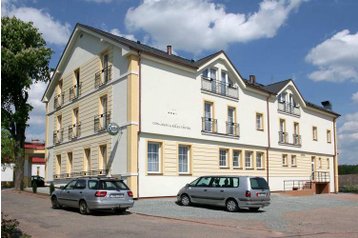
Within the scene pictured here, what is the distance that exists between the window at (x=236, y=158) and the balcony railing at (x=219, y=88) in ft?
12.5

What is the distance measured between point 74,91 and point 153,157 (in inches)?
367

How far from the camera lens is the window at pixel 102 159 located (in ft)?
85.0

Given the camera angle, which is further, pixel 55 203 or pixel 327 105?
pixel 327 105

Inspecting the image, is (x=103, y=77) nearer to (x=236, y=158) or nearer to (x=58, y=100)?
(x=58, y=100)

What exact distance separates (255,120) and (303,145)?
7.89m

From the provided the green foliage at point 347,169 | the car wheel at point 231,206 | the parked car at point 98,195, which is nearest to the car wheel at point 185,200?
the car wheel at point 231,206

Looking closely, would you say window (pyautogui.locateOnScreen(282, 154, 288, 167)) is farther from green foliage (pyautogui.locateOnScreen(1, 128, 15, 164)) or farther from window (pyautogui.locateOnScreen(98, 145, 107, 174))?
green foliage (pyautogui.locateOnScreen(1, 128, 15, 164))

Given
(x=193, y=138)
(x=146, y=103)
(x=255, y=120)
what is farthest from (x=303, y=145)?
(x=146, y=103)

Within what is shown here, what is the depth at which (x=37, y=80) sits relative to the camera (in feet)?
109

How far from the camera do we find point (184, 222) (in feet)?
50.6

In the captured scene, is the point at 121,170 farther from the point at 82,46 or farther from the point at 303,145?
the point at 303,145

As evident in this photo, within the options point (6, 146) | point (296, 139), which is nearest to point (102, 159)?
point (296, 139)

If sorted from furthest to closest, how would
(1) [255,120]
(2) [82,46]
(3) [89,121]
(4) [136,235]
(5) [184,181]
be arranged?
(1) [255,120]
(2) [82,46]
(3) [89,121]
(5) [184,181]
(4) [136,235]

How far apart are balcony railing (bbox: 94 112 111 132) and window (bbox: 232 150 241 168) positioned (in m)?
9.32
